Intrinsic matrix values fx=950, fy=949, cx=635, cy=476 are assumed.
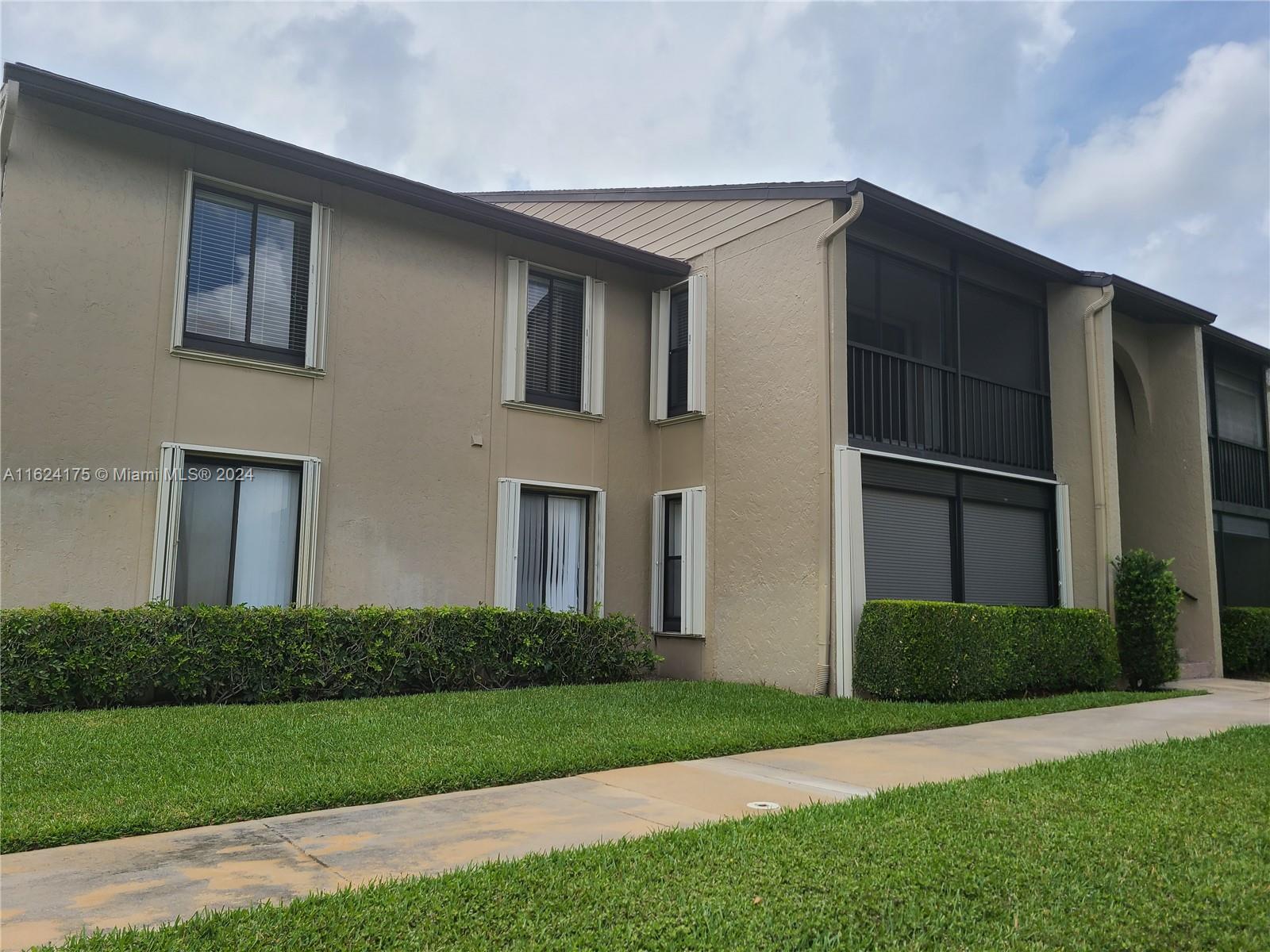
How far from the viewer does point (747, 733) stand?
302 inches

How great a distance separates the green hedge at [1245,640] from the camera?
14.9m

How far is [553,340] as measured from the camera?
1226 centimetres

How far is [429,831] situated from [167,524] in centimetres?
565

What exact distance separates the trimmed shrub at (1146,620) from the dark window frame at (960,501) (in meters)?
0.88

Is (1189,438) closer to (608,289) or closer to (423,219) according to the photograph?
(608,289)

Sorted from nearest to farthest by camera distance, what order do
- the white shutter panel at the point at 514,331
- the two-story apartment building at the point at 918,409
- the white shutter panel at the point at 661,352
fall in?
the two-story apartment building at the point at 918,409, the white shutter panel at the point at 514,331, the white shutter panel at the point at 661,352

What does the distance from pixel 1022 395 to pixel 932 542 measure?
10.2ft

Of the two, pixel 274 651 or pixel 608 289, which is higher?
pixel 608 289

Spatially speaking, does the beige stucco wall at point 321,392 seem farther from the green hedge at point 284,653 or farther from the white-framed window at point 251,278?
the green hedge at point 284,653

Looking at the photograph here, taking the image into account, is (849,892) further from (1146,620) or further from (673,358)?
(1146,620)

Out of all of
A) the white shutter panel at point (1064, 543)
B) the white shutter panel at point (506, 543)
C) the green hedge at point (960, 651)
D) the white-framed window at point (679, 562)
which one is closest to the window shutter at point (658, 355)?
the white-framed window at point (679, 562)

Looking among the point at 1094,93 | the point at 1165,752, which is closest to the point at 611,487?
the point at 1165,752

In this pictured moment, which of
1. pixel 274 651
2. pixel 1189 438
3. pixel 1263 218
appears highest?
pixel 1263 218

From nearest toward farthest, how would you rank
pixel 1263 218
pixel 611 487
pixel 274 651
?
1. pixel 274 651
2. pixel 611 487
3. pixel 1263 218
